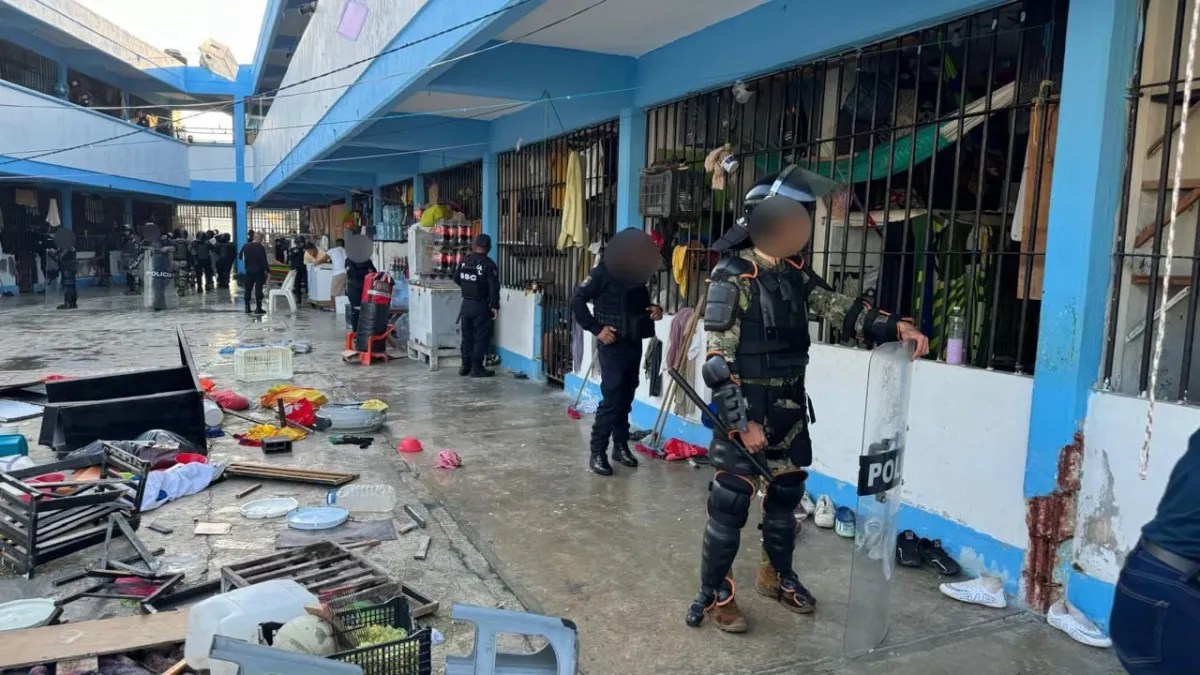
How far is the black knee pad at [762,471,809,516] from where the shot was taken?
139 inches

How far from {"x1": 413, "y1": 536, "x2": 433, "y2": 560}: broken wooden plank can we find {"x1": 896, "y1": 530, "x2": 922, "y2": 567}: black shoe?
8.58 feet

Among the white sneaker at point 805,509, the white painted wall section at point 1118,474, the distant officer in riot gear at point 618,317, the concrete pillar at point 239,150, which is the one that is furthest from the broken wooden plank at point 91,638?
the concrete pillar at point 239,150

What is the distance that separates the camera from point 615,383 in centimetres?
581

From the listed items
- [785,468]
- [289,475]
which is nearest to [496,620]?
[785,468]

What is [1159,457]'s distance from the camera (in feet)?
10.6

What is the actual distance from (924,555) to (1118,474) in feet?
3.69

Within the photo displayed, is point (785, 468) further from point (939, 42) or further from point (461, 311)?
point (461, 311)

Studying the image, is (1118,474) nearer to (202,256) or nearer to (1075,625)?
(1075,625)

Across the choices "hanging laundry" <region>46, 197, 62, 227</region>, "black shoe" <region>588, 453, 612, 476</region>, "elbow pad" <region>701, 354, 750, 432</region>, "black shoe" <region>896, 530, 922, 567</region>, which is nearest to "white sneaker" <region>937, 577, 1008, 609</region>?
"black shoe" <region>896, 530, 922, 567</region>

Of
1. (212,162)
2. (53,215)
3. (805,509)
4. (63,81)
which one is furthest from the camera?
(212,162)

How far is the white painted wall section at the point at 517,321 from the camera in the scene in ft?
31.2

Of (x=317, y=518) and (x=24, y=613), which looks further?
(x=317, y=518)

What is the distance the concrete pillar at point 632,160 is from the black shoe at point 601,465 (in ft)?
7.77

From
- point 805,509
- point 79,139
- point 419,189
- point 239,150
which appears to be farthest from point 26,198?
point 805,509
